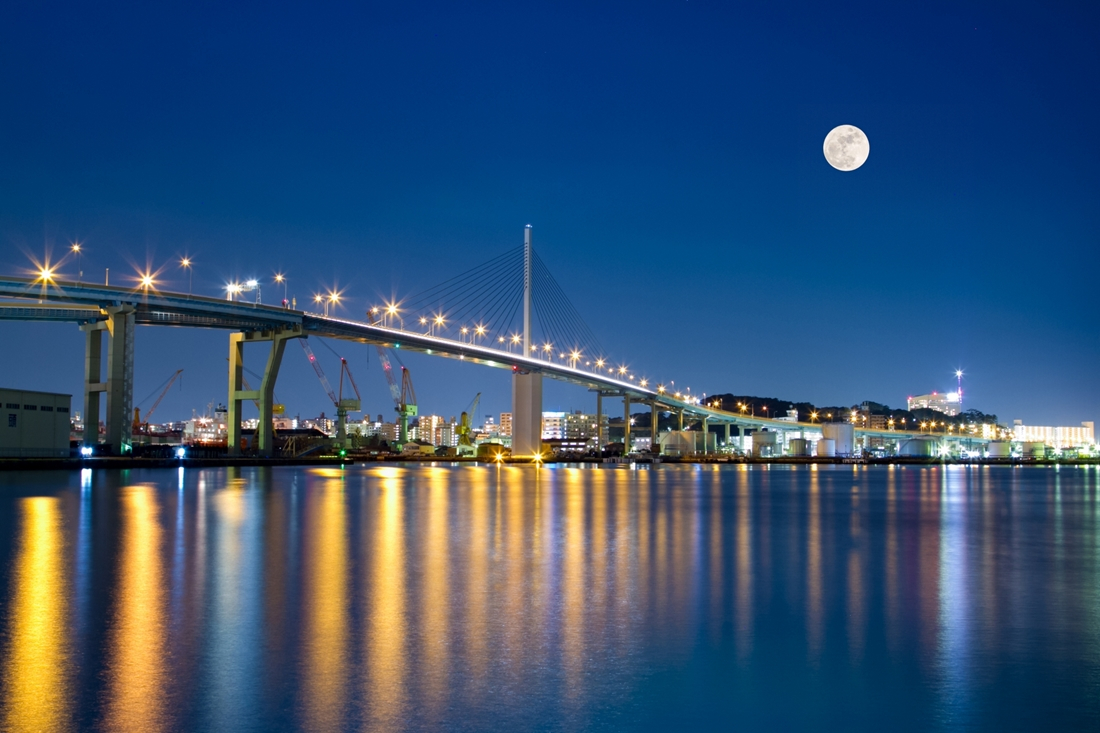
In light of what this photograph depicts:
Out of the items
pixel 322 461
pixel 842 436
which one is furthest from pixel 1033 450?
pixel 322 461

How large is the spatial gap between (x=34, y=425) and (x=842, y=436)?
121016 mm

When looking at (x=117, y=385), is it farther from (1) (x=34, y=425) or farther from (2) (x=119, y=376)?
(1) (x=34, y=425)

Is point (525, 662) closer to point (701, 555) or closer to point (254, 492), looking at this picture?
point (701, 555)

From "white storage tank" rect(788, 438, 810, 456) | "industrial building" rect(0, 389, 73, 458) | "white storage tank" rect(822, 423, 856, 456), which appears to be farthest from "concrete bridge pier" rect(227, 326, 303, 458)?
"white storage tank" rect(788, 438, 810, 456)

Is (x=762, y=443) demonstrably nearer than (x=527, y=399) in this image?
No

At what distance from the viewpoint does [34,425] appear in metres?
53.4

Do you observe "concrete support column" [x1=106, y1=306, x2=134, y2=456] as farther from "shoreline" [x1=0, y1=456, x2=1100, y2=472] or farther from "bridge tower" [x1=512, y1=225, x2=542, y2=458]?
"bridge tower" [x1=512, y1=225, x2=542, y2=458]

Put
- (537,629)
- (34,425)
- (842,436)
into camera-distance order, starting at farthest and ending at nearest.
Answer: (842,436)
(34,425)
(537,629)

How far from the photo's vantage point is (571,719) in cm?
634

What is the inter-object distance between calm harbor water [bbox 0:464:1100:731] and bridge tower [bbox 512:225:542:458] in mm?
67671

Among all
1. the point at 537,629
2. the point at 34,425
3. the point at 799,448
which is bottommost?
the point at 799,448

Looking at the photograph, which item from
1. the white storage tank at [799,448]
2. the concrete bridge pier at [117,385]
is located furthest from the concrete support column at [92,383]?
the white storage tank at [799,448]

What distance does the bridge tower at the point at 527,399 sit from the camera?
88.2 metres

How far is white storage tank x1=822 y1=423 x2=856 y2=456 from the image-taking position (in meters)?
144
